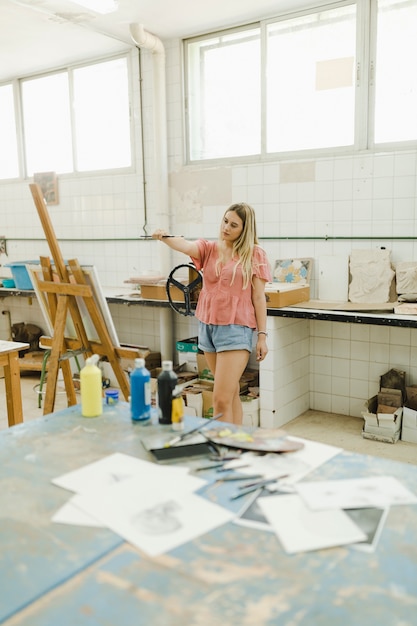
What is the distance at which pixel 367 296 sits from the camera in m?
4.06

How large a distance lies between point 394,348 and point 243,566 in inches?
126

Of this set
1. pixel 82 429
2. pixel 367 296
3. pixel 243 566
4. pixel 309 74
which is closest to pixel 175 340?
pixel 367 296

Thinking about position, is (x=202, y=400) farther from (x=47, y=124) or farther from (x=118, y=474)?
(x=47, y=124)

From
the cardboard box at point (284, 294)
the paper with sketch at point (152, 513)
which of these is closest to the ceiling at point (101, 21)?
the cardboard box at point (284, 294)

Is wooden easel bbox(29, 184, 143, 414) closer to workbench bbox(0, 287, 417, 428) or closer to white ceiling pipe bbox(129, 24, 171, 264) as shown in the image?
workbench bbox(0, 287, 417, 428)

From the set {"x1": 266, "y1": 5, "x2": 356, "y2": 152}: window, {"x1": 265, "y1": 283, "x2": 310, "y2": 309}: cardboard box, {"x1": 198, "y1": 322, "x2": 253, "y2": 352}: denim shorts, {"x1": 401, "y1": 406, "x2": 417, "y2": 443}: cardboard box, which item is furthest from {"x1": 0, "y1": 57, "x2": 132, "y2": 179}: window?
{"x1": 401, "y1": 406, "x2": 417, "y2": 443}: cardboard box

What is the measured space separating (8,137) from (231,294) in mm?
4581

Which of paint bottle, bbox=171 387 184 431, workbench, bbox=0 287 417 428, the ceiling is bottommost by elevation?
workbench, bbox=0 287 417 428

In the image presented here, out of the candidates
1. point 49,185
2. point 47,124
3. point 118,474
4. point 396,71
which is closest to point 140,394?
point 118,474

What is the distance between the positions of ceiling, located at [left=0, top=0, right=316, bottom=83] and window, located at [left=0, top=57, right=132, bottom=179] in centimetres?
29

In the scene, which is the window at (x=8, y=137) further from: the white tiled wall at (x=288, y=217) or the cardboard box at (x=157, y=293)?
the cardboard box at (x=157, y=293)

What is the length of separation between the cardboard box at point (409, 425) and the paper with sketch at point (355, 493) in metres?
2.37

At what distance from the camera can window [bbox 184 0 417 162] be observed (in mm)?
3961

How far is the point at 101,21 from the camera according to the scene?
4.51 metres
